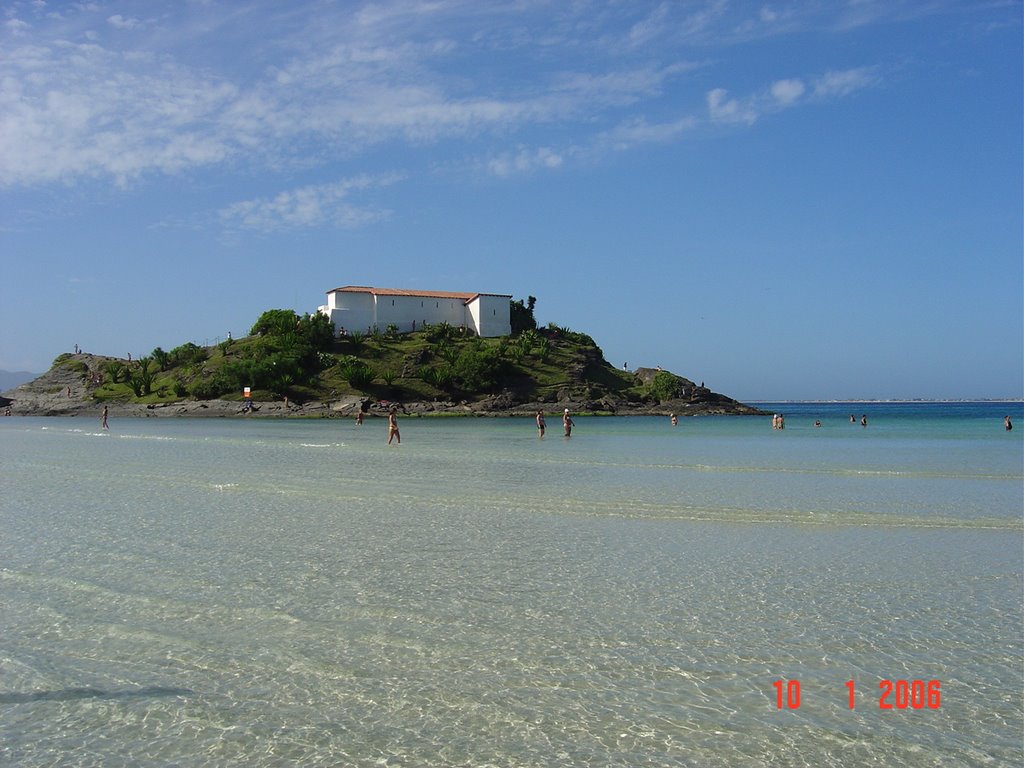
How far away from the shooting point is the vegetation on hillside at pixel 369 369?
338 feet

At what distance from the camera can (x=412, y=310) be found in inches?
5089

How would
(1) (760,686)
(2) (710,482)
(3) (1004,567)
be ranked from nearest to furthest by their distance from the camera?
(1) (760,686)
(3) (1004,567)
(2) (710,482)

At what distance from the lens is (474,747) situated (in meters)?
6.38

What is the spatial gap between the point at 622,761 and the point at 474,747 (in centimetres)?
117

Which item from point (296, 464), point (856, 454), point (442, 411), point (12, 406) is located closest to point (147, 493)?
point (296, 464)

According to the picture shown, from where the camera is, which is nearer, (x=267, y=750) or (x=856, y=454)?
(x=267, y=750)

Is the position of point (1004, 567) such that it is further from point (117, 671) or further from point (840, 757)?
point (117, 671)

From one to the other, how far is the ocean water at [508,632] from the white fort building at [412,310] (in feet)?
344

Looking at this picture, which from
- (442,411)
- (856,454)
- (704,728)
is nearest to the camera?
(704,728)

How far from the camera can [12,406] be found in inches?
4333
